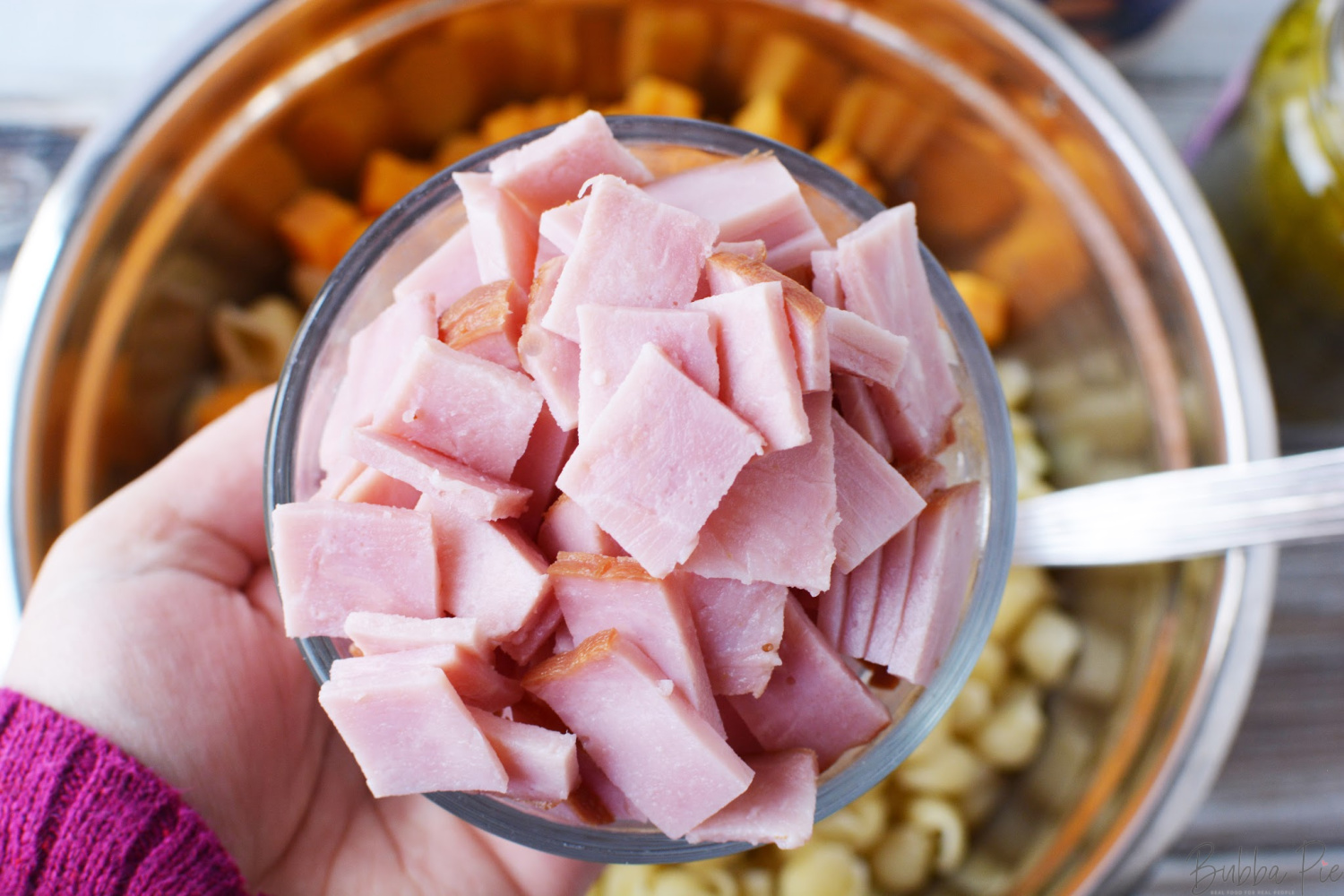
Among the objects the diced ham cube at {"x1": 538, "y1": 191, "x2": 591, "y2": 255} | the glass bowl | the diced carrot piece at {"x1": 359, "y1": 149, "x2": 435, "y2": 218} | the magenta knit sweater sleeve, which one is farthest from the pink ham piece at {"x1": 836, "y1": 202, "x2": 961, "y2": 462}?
the diced carrot piece at {"x1": 359, "y1": 149, "x2": 435, "y2": 218}

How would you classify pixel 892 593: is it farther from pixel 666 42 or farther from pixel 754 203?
pixel 666 42

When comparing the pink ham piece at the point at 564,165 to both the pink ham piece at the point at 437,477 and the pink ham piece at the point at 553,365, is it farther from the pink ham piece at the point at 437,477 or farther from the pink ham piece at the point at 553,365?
the pink ham piece at the point at 437,477

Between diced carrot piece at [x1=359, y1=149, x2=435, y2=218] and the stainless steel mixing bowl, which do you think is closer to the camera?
the stainless steel mixing bowl

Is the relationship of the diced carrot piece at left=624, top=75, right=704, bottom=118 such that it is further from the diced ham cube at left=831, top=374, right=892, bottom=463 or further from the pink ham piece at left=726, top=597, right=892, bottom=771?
the pink ham piece at left=726, top=597, right=892, bottom=771

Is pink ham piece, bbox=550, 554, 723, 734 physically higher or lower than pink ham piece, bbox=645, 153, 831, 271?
lower

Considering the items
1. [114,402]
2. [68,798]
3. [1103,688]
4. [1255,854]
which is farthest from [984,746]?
[114,402]

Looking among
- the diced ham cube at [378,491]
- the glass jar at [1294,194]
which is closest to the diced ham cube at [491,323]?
the diced ham cube at [378,491]

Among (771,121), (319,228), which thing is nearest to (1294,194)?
(771,121)
